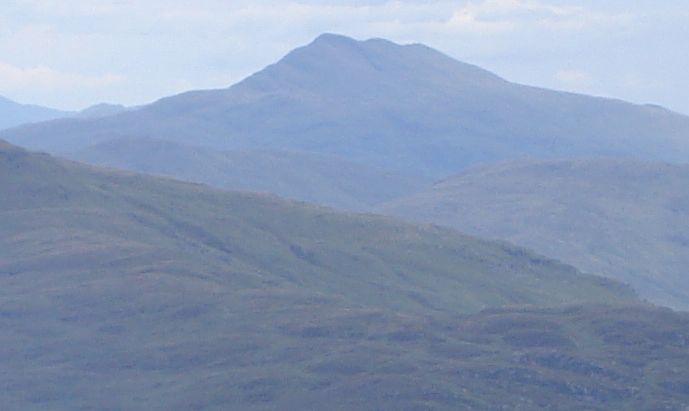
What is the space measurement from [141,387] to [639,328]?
47.4 meters

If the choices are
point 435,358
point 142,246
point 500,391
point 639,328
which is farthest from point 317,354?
point 142,246

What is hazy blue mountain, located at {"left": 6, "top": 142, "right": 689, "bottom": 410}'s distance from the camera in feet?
391

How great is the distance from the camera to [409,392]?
383 feet

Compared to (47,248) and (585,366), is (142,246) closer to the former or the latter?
(47,248)

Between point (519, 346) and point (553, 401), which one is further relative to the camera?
point (519, 346)

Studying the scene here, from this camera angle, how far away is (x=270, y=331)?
466 feet

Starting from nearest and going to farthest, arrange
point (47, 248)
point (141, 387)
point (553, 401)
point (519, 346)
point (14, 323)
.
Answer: point (553, 401)
point (141, 387)
point (519, 346)
point (14, 323)
point (47, 248)

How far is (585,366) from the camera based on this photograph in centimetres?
12669

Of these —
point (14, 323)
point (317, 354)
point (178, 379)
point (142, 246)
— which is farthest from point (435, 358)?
point (142, 246)

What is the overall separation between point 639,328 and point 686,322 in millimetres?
4389

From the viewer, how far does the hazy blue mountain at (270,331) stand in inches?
4695

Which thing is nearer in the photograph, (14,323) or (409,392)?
(409,392)

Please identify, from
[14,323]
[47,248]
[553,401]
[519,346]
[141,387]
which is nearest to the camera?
[553,401]

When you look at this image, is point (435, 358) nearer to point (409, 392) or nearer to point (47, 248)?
point (409, 392)
